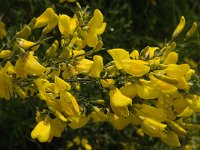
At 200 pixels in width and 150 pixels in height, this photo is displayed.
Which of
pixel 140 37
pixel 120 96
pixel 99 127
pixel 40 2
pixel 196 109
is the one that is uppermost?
pixel 120 96

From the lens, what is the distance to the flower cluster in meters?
1.55

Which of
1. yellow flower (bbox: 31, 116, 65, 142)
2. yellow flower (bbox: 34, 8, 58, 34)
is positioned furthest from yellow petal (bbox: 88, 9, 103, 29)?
yellow flower (bbox: 31, 116, 65, 142)

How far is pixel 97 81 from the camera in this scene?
63.8 inches

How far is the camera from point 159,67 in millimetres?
1565

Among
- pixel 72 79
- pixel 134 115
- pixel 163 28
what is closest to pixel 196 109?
pixel 134 115

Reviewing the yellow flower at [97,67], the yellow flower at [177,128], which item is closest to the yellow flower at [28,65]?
the yellow flower at [97,67]

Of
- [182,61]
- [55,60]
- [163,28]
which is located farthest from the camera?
[163,28]

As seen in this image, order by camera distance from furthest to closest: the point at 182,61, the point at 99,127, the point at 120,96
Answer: the point at 182,61 < the point at 99,127 < the point at 120,96

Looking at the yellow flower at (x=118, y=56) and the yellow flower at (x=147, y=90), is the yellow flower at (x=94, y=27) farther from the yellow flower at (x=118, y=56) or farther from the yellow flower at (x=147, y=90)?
the yellow flower at (x=147, y=90)

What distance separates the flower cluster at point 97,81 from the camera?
155cm

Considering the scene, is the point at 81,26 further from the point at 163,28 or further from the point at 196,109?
the point at 163,28

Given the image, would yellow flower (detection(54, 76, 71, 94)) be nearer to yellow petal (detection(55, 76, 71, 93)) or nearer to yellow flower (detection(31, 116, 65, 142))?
yellow petal (detection(55, 76, 71, 93))

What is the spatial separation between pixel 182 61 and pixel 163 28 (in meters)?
0.55

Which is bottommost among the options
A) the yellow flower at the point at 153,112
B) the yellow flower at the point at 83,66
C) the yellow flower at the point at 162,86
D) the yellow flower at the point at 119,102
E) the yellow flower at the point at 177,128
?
the yellow flower at the point at 177,128
